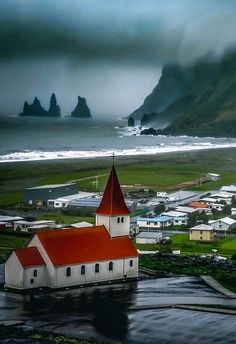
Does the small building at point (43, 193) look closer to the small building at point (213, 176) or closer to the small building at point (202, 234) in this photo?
the small building at point (202, 234)

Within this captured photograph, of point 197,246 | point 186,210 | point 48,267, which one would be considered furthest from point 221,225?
point 48,267

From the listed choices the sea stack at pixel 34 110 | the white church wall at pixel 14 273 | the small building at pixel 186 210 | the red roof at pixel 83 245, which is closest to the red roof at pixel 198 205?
the small building at pixel 186 210

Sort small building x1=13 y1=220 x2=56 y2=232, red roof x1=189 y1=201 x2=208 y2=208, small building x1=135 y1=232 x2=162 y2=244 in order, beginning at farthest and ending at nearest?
red roof x1=189 y1=201 x2=208 y2=208, small building x1=13 y1=220 x2=56 y2=232, small building x1=135 y1=232 x2=162 y2=244

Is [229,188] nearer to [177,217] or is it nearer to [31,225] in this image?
[177,217]

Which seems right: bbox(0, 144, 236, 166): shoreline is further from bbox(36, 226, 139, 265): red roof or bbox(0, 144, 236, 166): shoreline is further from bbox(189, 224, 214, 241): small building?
bbox(36, 226, 139, 265): red roof

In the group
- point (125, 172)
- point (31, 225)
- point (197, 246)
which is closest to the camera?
point (197, 246)

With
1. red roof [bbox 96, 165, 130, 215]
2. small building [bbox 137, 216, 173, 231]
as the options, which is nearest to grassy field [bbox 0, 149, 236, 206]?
small building [bbox 137, 216, 173, 231]

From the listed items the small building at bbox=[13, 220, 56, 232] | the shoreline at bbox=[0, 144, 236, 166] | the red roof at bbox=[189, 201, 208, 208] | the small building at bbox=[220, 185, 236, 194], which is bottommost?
the small building at bbox=[13, 220, 56, 232]
